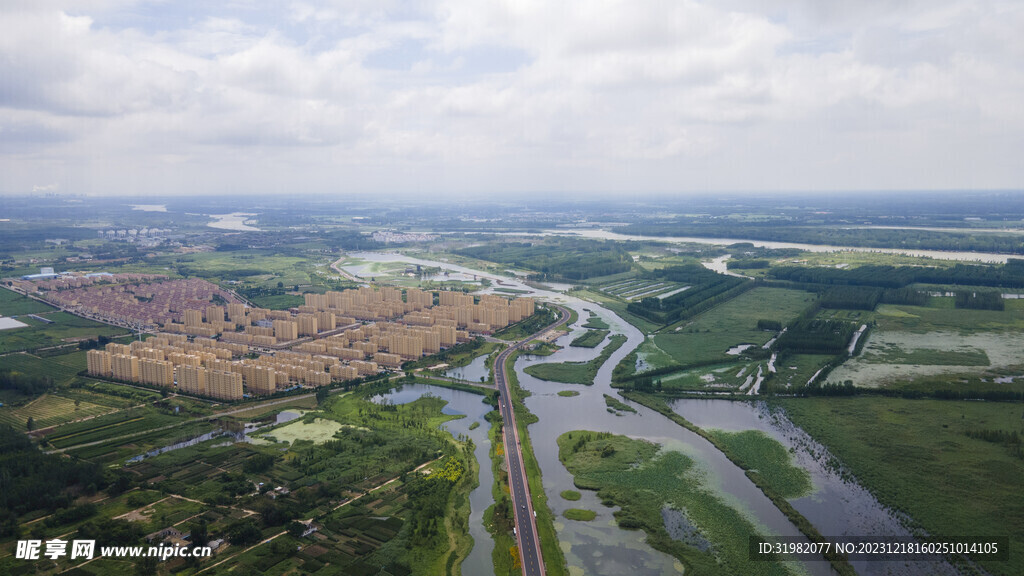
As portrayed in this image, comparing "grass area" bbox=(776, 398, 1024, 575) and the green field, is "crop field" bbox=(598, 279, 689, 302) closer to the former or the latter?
"grass area" bbox=(776, 398, 1024, 575)

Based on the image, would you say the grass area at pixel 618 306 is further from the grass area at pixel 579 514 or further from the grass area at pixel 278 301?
the grass area at pixel 579 514

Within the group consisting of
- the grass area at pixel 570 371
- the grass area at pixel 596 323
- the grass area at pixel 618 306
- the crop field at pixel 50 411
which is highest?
the grass area at pixel 618 306

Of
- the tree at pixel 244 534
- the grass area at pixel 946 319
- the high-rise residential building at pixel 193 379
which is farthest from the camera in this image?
the grass area at pixel 946 319

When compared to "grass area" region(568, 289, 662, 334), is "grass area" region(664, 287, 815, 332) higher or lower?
higher

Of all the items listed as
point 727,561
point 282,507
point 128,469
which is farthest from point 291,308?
point 727,561

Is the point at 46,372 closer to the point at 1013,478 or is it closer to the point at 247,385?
the point at 247,385

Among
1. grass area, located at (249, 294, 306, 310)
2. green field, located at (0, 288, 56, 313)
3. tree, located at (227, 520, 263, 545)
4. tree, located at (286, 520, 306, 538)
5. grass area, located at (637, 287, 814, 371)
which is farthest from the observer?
grass area, located at (249, 294, 306, 310)

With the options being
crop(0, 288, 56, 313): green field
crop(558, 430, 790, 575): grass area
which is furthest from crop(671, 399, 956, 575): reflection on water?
crop(0, 288, 56, 313): green field

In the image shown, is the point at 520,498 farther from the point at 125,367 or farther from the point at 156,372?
the point at 125,367

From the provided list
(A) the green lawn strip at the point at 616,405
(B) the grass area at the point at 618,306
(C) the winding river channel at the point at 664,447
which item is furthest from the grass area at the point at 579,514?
(B) the grass area at the point at 618,306
